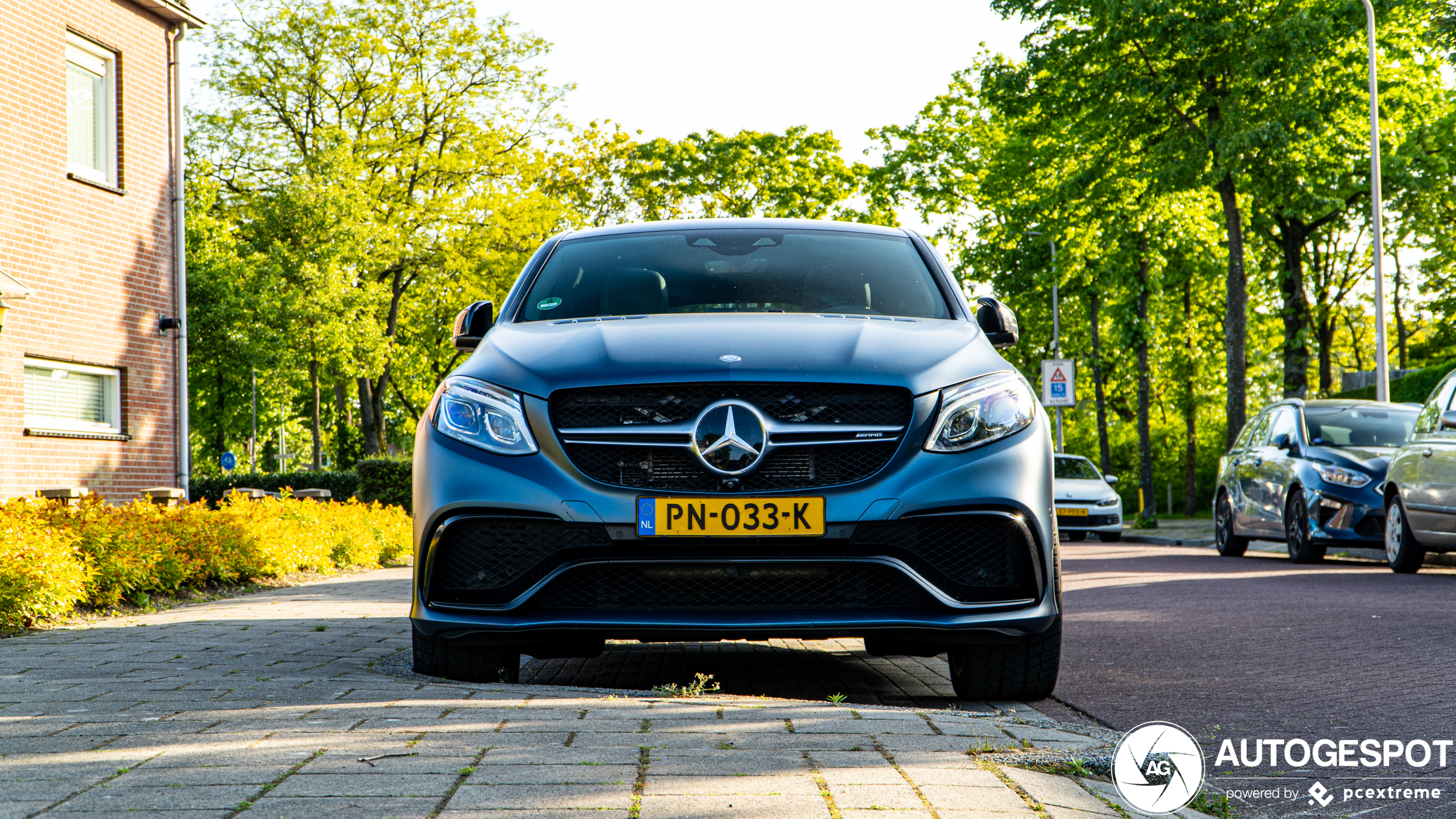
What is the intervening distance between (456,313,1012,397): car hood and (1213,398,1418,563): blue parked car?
9190mm

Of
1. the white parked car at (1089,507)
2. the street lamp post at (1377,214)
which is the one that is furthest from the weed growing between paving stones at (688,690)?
the street lamp post at (1377,214)

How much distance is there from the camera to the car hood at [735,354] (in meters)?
4.52

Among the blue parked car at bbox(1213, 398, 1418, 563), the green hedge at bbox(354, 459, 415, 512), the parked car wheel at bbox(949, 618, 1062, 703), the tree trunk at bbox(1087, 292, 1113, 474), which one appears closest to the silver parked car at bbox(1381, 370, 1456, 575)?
the blue parked car at bbox(1213, 398, 1418, 563)

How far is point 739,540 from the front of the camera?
443cm

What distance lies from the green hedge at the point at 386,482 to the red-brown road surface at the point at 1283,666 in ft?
41.8

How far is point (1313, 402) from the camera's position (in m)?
14.2

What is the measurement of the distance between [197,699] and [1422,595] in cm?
818

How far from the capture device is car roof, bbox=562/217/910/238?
6160 millimetres

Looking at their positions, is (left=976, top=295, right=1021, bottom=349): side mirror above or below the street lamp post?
below

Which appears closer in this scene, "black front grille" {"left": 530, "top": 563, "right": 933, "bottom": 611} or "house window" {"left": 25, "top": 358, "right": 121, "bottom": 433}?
"black front grille" {"left": 530, "top": 563, "right": 933, "bottom": 611}

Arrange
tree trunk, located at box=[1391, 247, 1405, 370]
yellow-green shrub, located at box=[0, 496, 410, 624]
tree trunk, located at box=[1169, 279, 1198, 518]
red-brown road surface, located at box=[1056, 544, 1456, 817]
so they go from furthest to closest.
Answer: tree trunk, located at box=[1391, 247, 1405, 370]
tree trunk, located at box=[1169, 279, 1198, 518]
yellow-green shrub, located at box=[0, 496, 410, 624]
red-brown road surface, located at box=[1056, 544, 1456, 817]

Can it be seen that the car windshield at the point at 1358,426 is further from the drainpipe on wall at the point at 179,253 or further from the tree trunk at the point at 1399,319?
the tree trunk at the point at 1399,319

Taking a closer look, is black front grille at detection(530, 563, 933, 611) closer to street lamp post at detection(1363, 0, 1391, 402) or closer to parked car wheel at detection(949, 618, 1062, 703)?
parked car wheel at detection(949, 618, 1062, 703)

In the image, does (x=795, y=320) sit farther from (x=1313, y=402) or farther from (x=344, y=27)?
(x=344, y=27)
